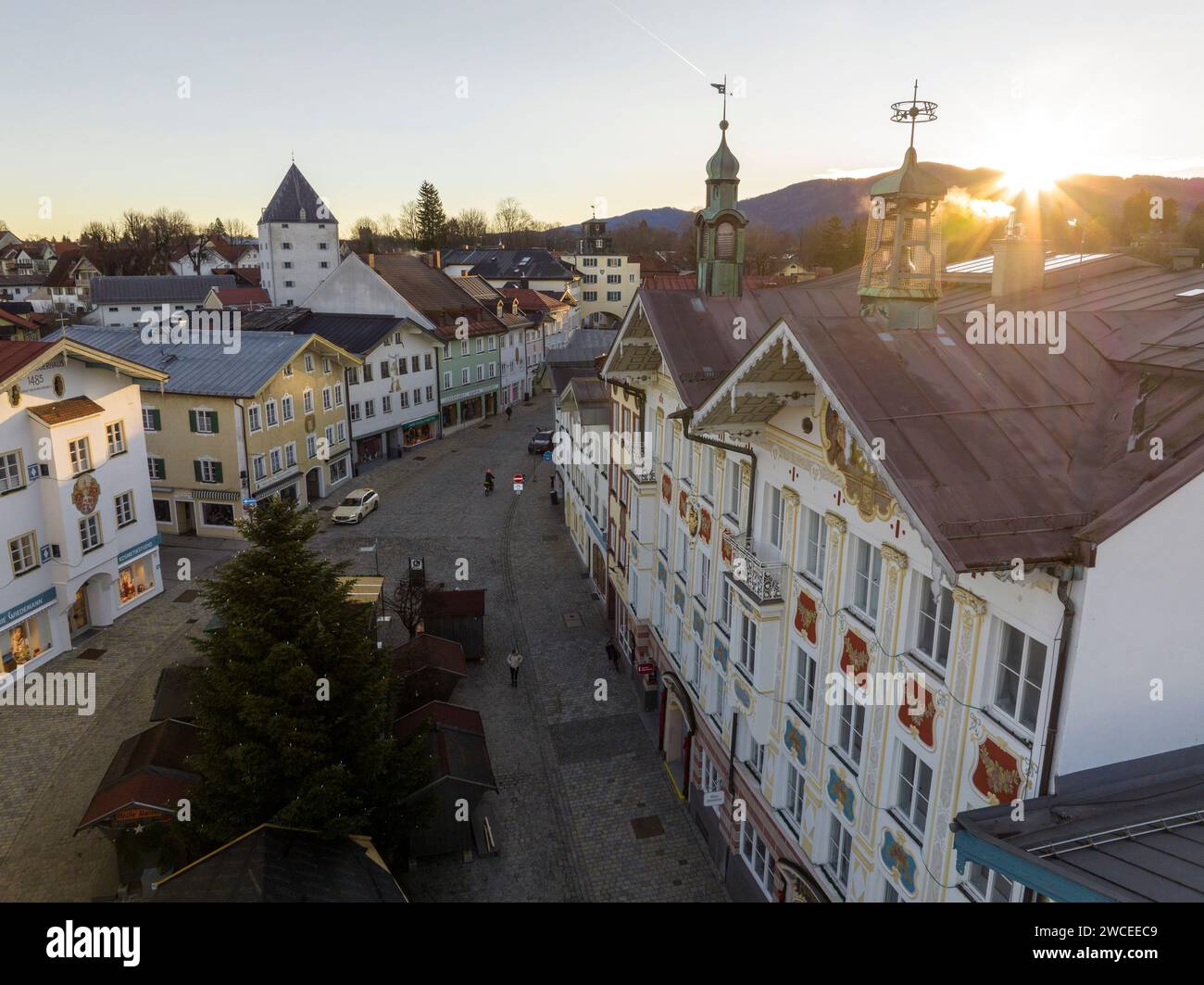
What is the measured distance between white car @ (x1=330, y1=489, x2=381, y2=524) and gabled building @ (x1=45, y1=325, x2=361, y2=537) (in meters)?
2.96

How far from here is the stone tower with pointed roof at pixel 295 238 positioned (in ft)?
292

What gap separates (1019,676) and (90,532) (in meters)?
28.9

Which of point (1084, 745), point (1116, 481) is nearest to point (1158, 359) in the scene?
point (1116, 481)

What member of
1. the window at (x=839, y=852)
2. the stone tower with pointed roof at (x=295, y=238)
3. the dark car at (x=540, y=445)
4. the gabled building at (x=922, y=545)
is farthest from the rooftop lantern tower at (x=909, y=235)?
the stone tower with pointed roof at (x=295, y=238)

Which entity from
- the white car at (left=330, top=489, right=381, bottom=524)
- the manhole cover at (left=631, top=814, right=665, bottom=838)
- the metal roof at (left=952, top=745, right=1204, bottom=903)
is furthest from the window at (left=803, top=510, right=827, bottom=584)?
the white car at (left=330, top=489, right=381, bottom=524)

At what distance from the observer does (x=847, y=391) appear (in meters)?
9.44

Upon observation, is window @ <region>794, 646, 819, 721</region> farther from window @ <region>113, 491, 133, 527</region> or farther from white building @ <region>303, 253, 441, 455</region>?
white building @ <region>303, 253, 441, 455</region>

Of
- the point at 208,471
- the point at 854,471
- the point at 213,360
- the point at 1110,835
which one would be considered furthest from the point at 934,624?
the point at 213,360

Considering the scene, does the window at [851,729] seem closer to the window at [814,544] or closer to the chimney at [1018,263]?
the window at [814,544]

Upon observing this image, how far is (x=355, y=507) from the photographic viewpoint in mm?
41812

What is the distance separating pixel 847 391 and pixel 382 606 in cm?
2376

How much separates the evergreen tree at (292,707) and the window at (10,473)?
12.7 metres

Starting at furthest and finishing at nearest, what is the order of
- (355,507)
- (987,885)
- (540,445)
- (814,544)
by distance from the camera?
1. (540,445)
2. (355,507)
3. (814,544)
4. (987,885)

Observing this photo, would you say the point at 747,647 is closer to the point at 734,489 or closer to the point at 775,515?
the point at 775,515
